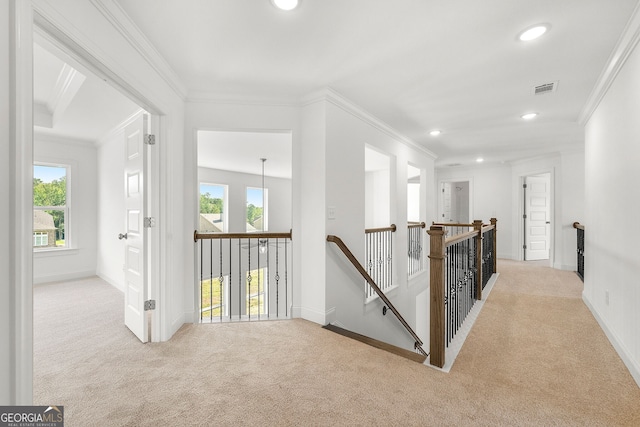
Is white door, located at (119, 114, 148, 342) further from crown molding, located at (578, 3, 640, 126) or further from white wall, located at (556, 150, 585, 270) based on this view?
white wall, located at (556, 150, 585, 270)

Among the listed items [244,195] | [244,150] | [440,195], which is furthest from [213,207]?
[440,195]

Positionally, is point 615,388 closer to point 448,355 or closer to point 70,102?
point 448,355

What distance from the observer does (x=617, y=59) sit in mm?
2174

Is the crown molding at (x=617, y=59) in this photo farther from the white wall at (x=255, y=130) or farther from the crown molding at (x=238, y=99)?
the crown molding at (x=238, y=99)

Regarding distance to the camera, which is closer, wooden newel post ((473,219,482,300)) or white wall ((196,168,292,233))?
wooden newel post ((473,219,482,300))

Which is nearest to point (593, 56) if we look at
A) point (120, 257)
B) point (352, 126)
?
point (352, 126)

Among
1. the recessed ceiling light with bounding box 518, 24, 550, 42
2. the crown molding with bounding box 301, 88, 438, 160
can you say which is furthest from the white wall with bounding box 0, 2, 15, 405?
the recessed ceiling light with bounding box 518, 24, 550, 42

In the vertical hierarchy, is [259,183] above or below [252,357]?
above

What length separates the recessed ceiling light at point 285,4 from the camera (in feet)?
5.67

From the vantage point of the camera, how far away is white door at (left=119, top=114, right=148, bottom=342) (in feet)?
8.37

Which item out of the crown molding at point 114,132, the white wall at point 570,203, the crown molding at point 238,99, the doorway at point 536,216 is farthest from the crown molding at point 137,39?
the doorway at point 536,216

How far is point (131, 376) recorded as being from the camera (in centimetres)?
200

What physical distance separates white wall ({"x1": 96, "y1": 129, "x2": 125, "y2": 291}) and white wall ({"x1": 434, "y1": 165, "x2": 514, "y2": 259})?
7.63m

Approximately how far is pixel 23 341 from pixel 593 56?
159 inches
